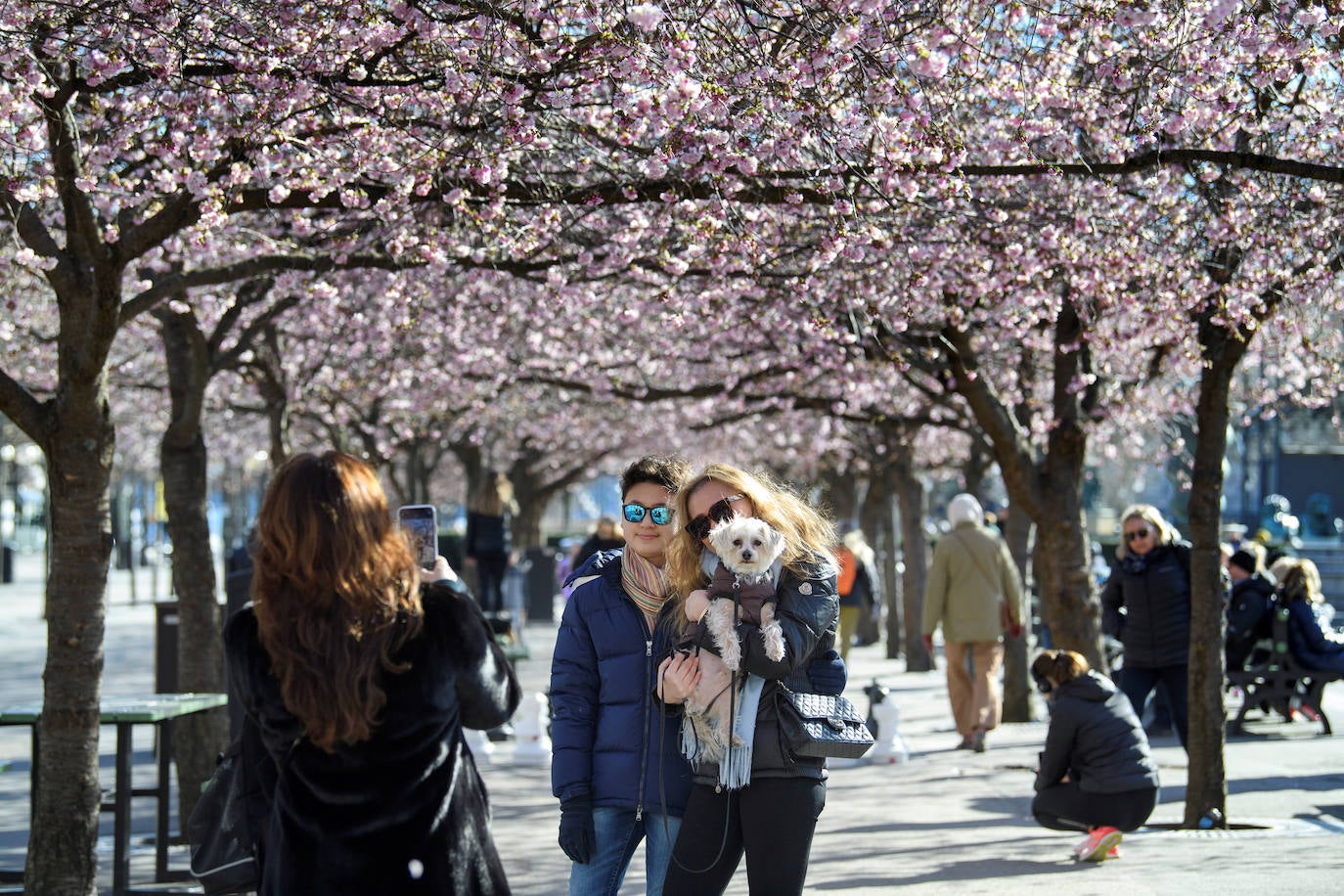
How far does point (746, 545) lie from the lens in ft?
15.6

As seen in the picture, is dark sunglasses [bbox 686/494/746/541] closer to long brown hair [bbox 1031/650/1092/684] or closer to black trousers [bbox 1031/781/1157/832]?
long brown hair [bbox 1031/650/1092/684]

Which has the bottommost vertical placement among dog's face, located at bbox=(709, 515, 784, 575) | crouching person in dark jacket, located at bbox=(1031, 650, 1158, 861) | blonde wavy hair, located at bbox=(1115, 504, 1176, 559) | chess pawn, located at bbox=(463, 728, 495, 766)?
chess pawn, located at bbox=(463, 728, 495, 766)

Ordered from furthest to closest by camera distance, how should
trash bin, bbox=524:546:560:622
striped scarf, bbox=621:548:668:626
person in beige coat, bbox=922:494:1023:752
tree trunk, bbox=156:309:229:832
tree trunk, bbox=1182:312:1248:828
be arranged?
trash bin, bbox=524:546:560:622
person in beige coat, bbox=922:494:1023:752
tree trunk, bbox=156:309:229:832
tree trunk, bbox=1182:312:1248:828
striped scarf, bbox=621:548:668:626

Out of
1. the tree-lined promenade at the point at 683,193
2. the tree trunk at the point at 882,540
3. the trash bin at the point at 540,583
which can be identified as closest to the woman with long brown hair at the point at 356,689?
the tree-lined promenade at the point at 683,193

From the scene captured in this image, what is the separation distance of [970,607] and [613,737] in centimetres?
886

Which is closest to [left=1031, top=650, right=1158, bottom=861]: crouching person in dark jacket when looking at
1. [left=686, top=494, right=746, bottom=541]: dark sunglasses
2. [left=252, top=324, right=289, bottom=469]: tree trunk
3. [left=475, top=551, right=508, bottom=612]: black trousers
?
[left=686, top=494, right=746, bottom=541]: dark sunglasses

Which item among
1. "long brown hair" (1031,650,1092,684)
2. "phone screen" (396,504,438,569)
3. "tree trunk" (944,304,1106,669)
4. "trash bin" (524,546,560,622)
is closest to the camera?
"phone screen" (396,504,438,569)

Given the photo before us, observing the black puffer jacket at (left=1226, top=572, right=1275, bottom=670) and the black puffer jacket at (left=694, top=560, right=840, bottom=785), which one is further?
the black puffer jacket at (left=1226, top=572, right=1275, bottom=670)

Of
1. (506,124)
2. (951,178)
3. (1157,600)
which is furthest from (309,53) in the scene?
(1157,600)

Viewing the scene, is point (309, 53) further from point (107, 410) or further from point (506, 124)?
point (107, 410)

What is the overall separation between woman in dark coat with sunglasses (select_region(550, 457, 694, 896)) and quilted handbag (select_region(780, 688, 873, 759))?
0.29 metres

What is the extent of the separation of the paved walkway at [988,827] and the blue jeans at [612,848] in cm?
312

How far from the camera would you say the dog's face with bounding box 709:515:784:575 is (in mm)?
4754

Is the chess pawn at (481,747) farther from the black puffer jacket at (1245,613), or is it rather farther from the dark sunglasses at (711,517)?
the dark sunglasses at (711,517)
